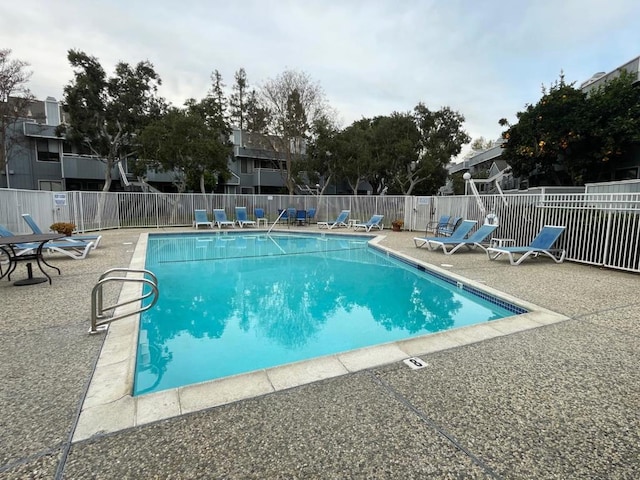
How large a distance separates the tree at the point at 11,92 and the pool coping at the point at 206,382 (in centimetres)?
2151

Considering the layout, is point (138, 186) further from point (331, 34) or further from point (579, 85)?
point (579, 85)

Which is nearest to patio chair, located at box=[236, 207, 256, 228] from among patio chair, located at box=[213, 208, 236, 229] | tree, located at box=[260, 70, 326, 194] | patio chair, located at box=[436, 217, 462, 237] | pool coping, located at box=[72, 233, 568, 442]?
patio chair, located at box=[213, 208, 236, 229]

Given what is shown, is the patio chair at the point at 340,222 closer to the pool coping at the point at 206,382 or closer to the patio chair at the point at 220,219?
the patio chair at the point at 220,219

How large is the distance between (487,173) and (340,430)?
28.8 meters

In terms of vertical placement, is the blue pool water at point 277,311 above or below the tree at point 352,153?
below

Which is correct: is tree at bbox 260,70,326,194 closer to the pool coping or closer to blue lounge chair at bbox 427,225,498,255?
blue lounge chair at bbox 427,225,498,255

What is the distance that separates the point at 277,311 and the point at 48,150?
81.5ft

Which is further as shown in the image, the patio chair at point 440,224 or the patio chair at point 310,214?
the patio chair at point 310,214

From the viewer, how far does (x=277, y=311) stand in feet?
18.4

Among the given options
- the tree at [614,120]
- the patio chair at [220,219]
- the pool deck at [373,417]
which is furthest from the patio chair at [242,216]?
the tree at [614,120]

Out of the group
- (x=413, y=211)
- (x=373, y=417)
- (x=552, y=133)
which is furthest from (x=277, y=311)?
(x=552, y=133)

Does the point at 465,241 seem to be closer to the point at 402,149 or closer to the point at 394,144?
the point at 402,149

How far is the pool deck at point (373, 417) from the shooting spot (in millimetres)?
1745

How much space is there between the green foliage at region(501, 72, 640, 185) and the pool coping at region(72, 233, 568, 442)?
44.9 ft
